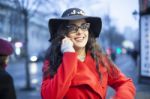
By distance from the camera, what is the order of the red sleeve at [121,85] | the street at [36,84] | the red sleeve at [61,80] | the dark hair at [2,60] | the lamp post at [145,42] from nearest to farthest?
the red sleeve at [61,80]
the red sleeve at [121,85]
the dark hair at [2,60]
the street at [36,84]
the lamp post at [145,42]

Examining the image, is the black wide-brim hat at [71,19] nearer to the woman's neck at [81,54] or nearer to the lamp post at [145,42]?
the woman's neck at [81,54]

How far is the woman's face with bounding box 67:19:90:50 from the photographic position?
11.1 feet

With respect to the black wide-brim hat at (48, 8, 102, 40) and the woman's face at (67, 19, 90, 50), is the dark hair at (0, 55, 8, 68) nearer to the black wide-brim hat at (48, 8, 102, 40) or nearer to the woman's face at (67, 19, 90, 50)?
the black wide-brim hat at (48, 8, 102, 40)

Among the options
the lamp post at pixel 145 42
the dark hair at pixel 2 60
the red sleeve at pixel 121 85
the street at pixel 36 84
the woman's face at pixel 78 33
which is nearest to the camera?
the red sleeve at pixel 121 85

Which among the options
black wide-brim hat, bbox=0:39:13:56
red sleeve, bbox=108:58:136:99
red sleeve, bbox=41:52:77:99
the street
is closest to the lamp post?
the street

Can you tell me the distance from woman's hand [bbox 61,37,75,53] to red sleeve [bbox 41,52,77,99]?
0.10 feet

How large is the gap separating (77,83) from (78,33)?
16.2 inches

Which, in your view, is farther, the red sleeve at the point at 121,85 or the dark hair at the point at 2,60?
the dark hair at the point at 2,60

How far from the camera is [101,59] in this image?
3.51 m

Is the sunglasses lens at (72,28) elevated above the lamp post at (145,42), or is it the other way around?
the sunglasses lens at (72,28)

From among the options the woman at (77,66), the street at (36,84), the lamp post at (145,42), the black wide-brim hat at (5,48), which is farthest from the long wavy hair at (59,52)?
the lamp post at (145,42)

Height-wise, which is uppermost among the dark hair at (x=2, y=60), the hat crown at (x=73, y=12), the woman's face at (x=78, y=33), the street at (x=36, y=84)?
the hat crown at (x=73, y=12)

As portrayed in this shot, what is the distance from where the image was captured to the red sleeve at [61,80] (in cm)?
314

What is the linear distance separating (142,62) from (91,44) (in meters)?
15.1
